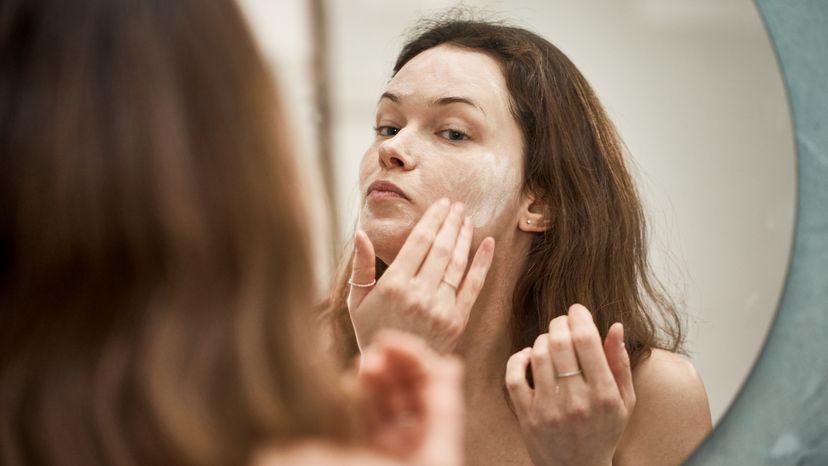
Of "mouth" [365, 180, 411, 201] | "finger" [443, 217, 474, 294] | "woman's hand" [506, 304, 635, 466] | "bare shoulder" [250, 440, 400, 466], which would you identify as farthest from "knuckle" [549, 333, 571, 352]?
"bare shoulder" [250, 440, 400, 466]

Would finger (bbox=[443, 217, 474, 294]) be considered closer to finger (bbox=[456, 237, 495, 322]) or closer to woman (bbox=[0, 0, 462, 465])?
finger (bbox=[456, 237, 495, 322])

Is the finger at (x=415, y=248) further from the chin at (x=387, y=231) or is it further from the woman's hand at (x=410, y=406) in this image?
the woman's hand at (x=410, y=406)

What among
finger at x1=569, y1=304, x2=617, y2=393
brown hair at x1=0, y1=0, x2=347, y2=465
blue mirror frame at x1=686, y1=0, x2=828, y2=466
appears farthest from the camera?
blue mirror frame at x1=686, y1=0, x2=828, y2=466

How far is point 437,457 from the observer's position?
1.31 ft

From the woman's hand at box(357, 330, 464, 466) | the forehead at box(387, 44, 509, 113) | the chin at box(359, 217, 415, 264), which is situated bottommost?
the woman's hand at box(357, 330, 464, 466)

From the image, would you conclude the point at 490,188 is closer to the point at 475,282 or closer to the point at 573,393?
the point at 475,282

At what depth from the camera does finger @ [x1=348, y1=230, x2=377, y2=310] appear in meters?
0.73

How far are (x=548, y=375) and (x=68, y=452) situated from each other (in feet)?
1.46

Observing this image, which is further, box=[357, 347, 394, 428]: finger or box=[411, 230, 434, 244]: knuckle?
box=[411, 230, 434, 244]: knuckle

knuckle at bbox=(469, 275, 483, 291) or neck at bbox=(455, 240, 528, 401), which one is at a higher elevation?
knuckle at bbox=(469, 275, 483, 291)

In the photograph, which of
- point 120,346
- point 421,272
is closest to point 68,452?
point 120,346

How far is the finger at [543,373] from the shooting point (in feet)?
2.29

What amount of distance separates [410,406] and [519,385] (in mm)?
289

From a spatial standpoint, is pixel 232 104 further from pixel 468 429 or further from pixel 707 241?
pixel 707 241
